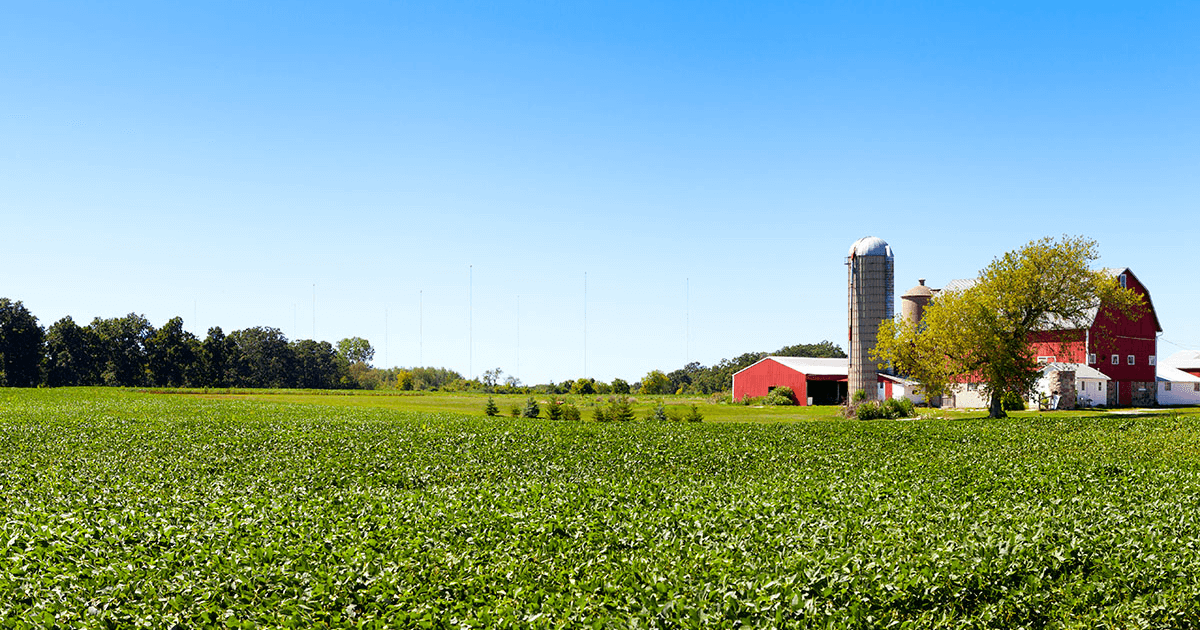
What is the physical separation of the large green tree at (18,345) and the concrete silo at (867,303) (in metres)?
75.2

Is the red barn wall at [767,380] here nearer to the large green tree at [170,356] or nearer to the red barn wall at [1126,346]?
the red barn wall at [1126,346]

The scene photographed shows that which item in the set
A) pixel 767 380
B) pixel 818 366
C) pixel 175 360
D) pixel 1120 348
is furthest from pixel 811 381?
pixel 175 360

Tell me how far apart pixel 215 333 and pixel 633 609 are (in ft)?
299

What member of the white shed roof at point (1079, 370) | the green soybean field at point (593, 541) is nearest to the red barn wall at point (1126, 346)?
the white shed roof at point (1079, 370)

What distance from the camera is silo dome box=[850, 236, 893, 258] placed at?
5078 centimetres

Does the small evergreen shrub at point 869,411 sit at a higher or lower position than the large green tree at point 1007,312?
lower

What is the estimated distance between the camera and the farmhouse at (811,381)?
5334cm

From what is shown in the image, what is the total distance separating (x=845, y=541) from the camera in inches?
430

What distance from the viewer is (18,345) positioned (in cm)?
8244

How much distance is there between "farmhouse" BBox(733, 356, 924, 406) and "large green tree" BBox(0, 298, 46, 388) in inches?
2653

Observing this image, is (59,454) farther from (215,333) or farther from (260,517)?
(215,333)

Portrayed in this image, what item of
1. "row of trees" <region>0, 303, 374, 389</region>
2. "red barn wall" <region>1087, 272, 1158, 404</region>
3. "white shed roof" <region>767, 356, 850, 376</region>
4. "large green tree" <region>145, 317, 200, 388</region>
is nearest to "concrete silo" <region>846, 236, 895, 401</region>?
"white shed roof" <region>767, 356, 850, 376</region>

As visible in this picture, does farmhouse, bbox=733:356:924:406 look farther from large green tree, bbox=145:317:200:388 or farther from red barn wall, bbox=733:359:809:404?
large green tree, bbox=145:317:200:388

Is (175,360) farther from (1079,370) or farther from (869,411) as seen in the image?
(1079,370)
